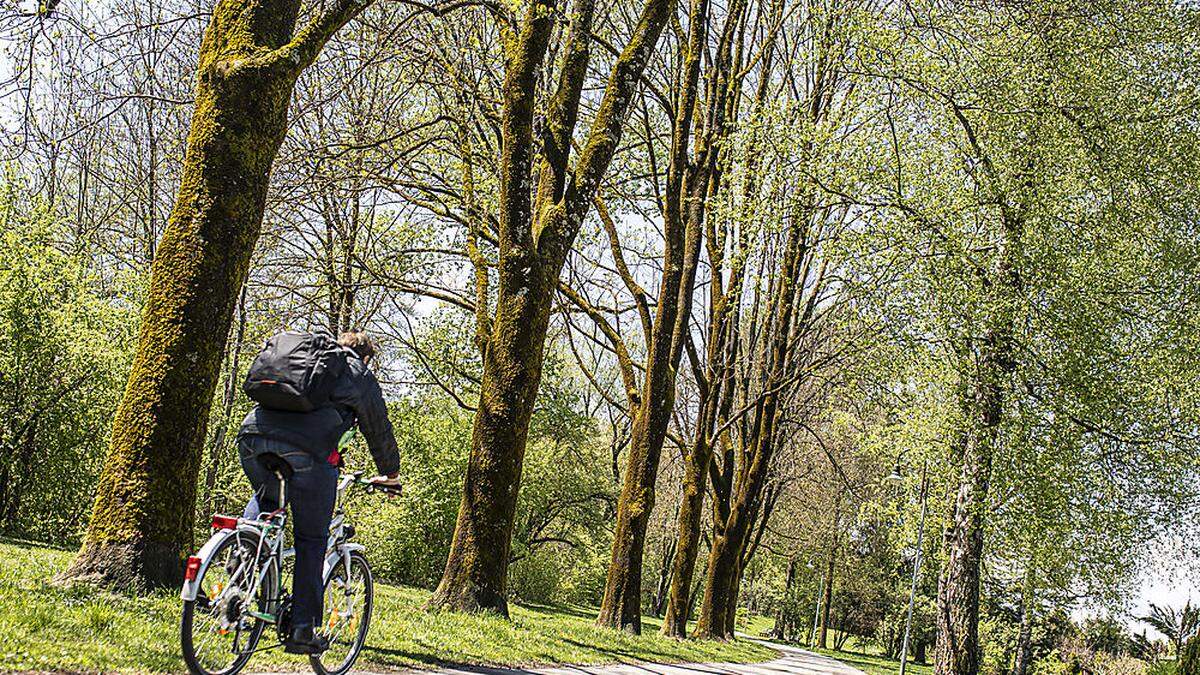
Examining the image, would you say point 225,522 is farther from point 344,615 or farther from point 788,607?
point 788,607

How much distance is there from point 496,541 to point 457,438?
71.1ft

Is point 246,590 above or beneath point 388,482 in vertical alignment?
beneath

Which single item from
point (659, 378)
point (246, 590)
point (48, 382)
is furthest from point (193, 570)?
point (48, 382)

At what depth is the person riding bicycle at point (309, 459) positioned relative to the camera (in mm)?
4715

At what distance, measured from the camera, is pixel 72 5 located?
827 cm

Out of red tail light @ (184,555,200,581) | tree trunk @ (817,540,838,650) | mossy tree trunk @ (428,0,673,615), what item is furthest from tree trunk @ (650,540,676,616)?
red tail light @ (184,555,200,581)

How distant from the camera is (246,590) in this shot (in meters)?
4.72

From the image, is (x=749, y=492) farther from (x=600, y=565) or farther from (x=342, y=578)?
(x=600, y=565)

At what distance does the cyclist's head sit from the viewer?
16.8 ft

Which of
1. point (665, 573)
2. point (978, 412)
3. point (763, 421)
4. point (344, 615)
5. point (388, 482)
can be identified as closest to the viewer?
point (388, 482)

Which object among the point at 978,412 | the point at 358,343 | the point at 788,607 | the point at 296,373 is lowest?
the point at 788,607

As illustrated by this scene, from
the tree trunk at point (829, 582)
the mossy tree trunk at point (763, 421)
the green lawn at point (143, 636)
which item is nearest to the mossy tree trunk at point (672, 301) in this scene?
the mossy tree trunk at point (763, 421)

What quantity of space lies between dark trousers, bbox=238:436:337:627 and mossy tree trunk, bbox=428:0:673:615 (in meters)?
5.12

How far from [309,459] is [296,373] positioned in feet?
1.50
